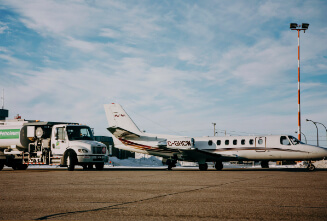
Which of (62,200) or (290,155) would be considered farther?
(290,155)

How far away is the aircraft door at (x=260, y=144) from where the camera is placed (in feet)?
87.6

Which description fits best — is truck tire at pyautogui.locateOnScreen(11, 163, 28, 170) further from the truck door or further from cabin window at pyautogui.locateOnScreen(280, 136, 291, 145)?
cabin window at pyautogui.locateOnScreen(280, 136, 291, 145)

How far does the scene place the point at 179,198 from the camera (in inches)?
331

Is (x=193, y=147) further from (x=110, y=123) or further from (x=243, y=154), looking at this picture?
(x=110, y=123)

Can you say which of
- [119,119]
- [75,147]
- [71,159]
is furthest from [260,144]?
[71,159]

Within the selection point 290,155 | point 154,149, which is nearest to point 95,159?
point 154,149

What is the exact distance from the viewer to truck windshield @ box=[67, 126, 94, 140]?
80.4ft

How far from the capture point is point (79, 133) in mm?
24938

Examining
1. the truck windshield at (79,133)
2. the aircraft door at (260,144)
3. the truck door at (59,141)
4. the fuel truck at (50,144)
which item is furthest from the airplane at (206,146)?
the truck door at (59,141)

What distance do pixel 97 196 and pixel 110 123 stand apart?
2456 centimetres

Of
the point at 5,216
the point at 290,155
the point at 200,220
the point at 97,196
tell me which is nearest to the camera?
the point at 200,220

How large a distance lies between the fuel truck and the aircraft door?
38.3 feet

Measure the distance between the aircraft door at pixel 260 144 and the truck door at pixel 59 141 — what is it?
14498mm

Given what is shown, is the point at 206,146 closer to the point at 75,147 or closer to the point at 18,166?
the point at 75,147
